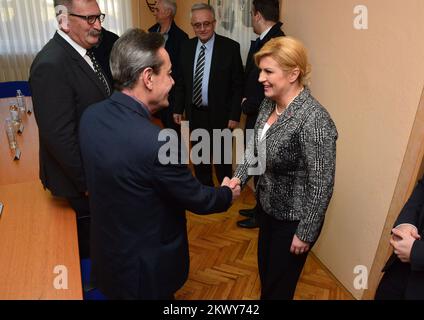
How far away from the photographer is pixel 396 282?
4.72ft

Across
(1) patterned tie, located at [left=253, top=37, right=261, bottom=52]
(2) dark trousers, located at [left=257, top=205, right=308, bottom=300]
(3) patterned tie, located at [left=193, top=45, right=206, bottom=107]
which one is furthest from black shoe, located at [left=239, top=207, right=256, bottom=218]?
(1) patterned tie, located at [left=253, top=37, right=261, bottom=52]

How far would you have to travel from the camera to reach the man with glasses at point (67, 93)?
1.60 meters

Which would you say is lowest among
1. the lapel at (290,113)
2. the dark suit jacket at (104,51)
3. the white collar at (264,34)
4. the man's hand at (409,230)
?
the man's hand at (409,230)

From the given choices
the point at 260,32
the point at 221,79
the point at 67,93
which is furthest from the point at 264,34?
the point at 67,93

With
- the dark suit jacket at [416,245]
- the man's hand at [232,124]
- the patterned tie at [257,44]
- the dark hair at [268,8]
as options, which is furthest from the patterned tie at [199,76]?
the dark suit jacket at [416,245]

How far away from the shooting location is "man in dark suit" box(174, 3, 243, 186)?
307 cm

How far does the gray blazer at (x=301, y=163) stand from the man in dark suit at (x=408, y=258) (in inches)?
12.3

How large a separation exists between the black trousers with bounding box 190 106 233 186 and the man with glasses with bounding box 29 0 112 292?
1457 millimetres

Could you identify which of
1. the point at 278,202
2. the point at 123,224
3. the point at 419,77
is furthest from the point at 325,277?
the point at 123,224

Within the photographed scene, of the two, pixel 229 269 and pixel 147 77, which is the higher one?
pixel 147 77

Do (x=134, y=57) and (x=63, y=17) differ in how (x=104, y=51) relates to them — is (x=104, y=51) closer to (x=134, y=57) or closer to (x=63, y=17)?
(x=63, y=17)

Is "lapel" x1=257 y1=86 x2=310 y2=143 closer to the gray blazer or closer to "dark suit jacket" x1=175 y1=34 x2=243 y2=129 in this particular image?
the gray blazer

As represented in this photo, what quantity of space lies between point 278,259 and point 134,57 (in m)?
1.20

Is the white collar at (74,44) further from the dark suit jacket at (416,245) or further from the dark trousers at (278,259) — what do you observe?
the dark suit jacket at (416,245)
